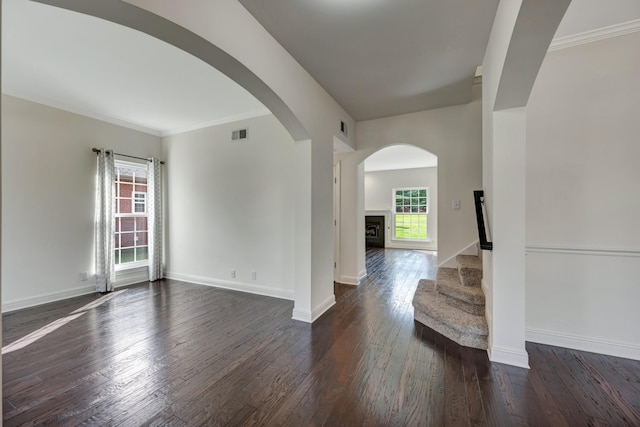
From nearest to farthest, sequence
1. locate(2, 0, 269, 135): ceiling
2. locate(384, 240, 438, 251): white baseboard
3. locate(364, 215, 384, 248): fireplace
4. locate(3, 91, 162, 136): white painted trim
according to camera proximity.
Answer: locate(2, 0, 269, 135): ceiling
locate(3, 91, 162, 136): white painted trim
locate(384, 240, 438, 251): white baseboard
locate(364, 215, 384, 248): fireplace

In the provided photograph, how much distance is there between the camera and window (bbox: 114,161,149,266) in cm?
456

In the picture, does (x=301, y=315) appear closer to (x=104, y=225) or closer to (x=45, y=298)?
(x=104, y=225)

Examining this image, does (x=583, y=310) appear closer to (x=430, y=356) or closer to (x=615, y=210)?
(x=615, y=210)

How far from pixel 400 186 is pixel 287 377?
744 centimetres

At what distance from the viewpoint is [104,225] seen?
4215 mm

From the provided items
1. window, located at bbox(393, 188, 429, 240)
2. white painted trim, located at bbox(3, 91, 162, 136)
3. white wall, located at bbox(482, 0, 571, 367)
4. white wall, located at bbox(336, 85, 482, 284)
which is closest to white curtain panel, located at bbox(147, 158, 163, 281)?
white painted trim, located at bbox(3, 91, 162, 136)

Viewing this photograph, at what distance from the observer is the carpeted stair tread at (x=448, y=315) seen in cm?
260

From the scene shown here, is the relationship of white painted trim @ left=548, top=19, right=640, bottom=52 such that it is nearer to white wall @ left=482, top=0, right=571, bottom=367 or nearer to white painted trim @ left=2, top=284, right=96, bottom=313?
white wall @ left=482, top=0, right=571, bottom=367

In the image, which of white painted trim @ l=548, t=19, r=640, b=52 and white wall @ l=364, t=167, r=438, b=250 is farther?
white wall @ l=364, t=167, r=438, b=250

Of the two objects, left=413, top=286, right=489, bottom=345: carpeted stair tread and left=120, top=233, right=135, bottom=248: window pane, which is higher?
left=120, top=233, right=135, bottom=248: window pane

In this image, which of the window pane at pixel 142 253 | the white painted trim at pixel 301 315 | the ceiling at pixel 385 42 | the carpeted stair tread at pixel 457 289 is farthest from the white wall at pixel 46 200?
the carpeted stair tread at pixel 457 289

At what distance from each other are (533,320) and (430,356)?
106 cm

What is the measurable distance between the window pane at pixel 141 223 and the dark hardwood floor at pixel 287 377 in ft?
5.92

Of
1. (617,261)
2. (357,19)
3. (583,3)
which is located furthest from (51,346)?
(583,3)
